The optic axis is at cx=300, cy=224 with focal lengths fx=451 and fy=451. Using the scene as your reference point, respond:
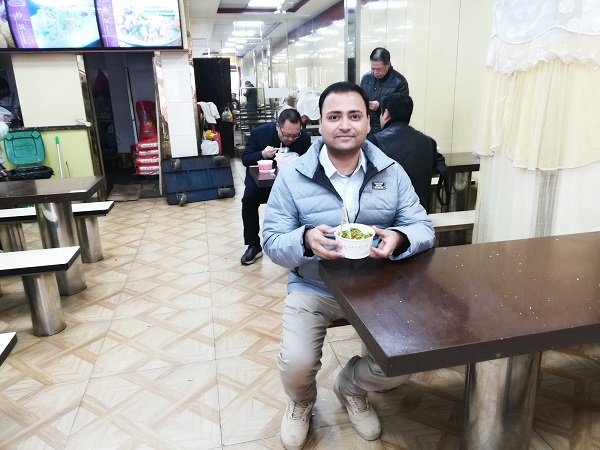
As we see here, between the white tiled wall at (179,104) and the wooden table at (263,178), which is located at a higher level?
the white tiled wall at (179,104)

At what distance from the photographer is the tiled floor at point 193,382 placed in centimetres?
193

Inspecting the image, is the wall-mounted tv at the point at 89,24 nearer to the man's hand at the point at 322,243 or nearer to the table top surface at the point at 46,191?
the table top surface at the point at 46,191

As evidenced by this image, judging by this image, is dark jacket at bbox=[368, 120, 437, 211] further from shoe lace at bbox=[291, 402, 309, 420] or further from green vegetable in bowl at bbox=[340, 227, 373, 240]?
shoe lace at bbox=[291, 402, 309, 420]

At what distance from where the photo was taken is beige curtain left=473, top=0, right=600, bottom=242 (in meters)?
2.08

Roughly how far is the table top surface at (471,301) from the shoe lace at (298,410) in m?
0.71

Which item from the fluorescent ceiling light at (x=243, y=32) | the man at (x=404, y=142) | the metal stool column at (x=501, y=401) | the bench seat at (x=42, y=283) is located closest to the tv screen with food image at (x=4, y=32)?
the bench seat at (x=42, y=283)

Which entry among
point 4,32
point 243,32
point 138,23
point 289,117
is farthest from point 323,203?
point 243,32

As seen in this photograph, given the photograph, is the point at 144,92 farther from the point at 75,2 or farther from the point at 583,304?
the point at 583,304

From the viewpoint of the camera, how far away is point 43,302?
2.75 meters

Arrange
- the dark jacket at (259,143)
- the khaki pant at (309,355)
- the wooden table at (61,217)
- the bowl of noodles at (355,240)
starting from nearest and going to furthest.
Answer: the bowl of noodles at (355,240) < the khaki pant at (309,355) < the wooden table at (61,217) < the dark jacket at (259,143)

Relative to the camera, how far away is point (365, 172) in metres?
1.82

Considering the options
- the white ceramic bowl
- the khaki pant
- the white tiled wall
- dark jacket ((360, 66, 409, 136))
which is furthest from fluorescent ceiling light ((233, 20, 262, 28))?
the khaki pant

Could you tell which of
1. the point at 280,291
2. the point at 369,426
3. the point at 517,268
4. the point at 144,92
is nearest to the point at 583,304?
the point at 517,268

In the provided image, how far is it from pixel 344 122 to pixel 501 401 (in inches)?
45.4
